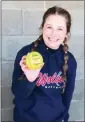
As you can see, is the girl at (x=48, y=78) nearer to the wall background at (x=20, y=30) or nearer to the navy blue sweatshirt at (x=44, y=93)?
the navy blue sweatshirt at (x=44, y=93)

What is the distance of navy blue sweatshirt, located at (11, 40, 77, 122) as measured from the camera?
1.39m

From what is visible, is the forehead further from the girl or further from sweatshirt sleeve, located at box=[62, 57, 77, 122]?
sweatshirt sleeve, located at box=[62, 57, 77, 122]

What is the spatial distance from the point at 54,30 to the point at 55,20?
5cm

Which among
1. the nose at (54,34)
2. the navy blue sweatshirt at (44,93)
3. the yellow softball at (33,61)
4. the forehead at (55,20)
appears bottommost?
the navy blue sweatshirt at (44,93)

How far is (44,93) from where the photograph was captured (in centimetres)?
140

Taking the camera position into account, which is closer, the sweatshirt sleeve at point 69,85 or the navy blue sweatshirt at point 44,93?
the navy blue sweatshirt at point 44,93

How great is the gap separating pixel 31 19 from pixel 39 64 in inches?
19.7

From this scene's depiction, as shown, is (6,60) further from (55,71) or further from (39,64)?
(39,64)

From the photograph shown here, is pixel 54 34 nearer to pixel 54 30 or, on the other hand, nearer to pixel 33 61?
pixel 54 30

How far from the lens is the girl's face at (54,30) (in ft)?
4.58

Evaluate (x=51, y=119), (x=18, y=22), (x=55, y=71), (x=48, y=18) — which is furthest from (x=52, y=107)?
(x=18, y=22)

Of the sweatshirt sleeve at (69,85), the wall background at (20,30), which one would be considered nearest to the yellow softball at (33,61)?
the sweatshirt sleeve at (69,85)

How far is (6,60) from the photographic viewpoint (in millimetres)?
1676

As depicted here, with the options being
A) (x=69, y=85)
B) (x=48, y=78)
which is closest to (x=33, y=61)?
(x=48, y=78)
